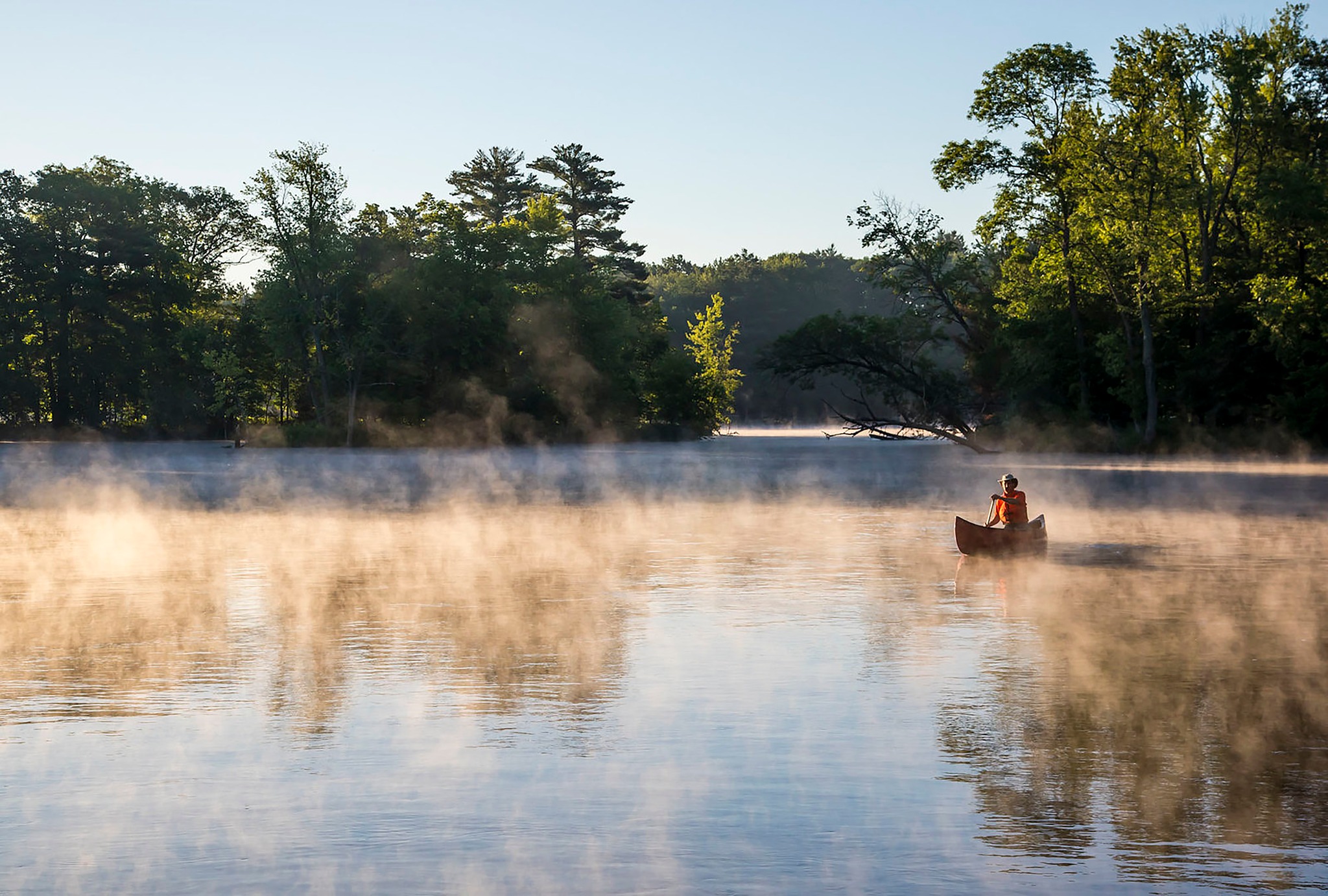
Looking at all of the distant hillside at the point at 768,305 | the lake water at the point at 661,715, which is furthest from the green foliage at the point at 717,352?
the lake water at the point at 661,715

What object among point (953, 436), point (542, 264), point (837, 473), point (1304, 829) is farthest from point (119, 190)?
point (1304, 829)

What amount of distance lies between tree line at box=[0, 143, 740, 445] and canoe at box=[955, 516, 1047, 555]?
7065cm

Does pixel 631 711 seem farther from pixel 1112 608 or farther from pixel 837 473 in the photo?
pixel 837 473

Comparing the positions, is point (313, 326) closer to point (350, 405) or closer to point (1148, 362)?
point (350, 405)

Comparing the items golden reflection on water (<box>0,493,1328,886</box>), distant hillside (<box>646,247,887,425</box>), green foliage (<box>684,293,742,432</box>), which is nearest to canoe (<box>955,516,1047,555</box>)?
golden reflection on water (<box>0,493,1328,886</box>)

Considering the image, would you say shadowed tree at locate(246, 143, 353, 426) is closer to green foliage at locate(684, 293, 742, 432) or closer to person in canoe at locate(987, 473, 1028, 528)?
green foliage at locate(684, 293, 742, 432)

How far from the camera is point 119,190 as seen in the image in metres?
107

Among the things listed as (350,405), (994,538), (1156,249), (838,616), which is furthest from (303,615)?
(350,405)

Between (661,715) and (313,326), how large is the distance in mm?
83228

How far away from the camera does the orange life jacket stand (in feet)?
76.1

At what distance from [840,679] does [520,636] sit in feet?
11.8

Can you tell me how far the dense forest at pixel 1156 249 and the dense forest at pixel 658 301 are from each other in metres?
0.14

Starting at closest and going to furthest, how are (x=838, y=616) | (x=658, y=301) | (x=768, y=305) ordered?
1. (x=838, y=616)
2. (x=658, y=301)
3. (x=768, y=305)

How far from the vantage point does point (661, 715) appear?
10.7 meters
